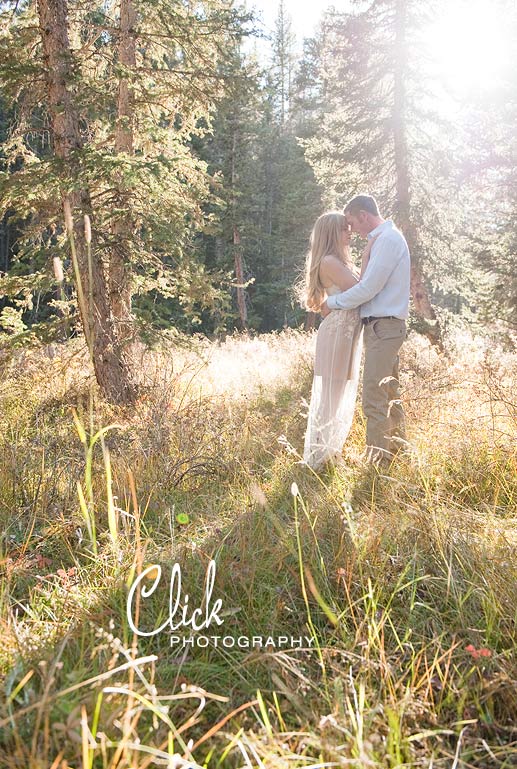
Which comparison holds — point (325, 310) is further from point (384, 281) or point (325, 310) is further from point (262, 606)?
point (262, 606)

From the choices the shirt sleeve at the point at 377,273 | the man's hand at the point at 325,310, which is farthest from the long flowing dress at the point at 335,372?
the shirt sleeve at the point at 377,273

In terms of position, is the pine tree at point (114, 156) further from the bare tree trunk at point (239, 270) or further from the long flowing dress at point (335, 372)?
the bare tree trunk at point (239, 270)

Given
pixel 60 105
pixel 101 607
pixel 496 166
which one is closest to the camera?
pixel 101 607

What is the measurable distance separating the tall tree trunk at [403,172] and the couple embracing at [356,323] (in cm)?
695

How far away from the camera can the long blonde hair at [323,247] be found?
4.44 m

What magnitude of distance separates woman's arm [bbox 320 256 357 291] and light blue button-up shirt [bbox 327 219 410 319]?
0.19 meters

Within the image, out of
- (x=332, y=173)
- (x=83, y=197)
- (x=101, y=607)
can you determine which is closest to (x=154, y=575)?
(x=101, y=607)

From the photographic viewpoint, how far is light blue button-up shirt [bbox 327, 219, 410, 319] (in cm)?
402

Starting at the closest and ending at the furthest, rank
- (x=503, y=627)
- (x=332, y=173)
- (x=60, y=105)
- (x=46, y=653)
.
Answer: (x=46, y=653) < (x=503, y=627) < (x=60, y=105) < (x=332, y=173)

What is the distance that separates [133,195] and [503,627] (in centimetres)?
597

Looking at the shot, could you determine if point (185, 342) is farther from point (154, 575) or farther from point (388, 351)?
point (154, 575)

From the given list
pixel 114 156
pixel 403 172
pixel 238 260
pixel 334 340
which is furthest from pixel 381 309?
pixel 238 260

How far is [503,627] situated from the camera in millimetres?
1906
